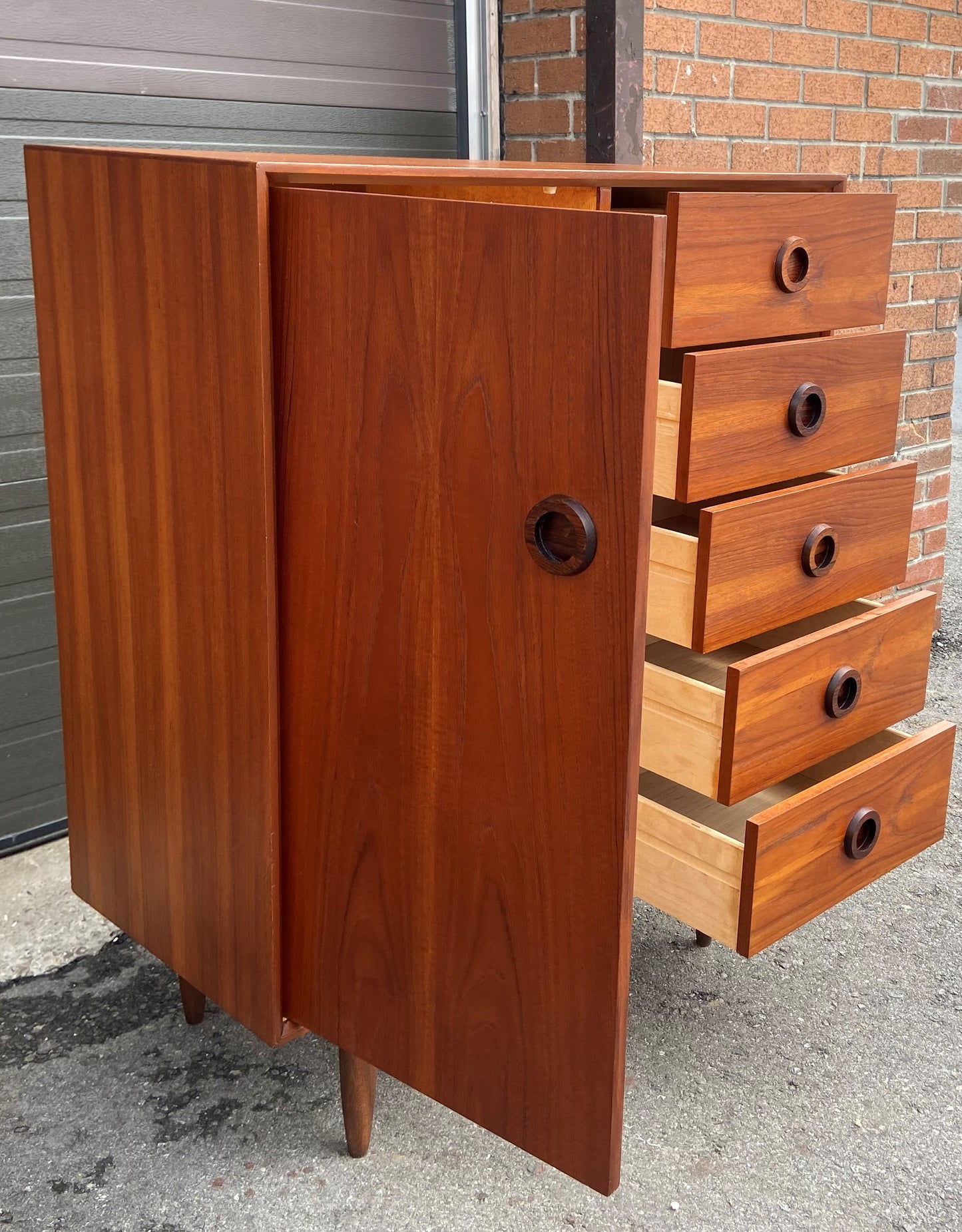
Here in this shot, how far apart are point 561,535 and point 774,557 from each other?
530mm

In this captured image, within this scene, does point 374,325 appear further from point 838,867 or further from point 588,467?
point 838,867

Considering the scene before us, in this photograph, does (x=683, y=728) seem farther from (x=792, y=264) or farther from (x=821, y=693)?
(x=792, y=264)

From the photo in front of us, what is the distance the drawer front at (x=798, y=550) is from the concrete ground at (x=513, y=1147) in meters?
0.65

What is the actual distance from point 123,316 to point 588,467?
65cm

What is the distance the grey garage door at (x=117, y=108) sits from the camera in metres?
2.03

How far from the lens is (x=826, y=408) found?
61.1 inches

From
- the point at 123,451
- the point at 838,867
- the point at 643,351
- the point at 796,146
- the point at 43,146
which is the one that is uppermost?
the point at 796,146

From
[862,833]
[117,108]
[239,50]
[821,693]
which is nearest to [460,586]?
[821,693]

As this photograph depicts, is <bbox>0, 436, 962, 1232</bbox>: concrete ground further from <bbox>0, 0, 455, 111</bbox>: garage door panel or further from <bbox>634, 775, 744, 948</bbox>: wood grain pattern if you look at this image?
<bbox>0, 0, 455, 111</bbox>: garage door panel

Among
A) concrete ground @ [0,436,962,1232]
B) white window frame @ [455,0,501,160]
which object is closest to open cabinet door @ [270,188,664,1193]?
concrete ground @ [0,436,962,1232]

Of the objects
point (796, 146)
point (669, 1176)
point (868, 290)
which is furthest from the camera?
point (796, 146)

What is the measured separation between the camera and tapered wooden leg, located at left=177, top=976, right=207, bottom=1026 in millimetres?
1729

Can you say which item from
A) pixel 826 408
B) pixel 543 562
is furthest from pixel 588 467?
pixel 826 408

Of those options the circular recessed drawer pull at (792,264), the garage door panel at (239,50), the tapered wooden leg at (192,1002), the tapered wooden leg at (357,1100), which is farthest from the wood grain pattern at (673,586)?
the garage door panel at (239,50)
